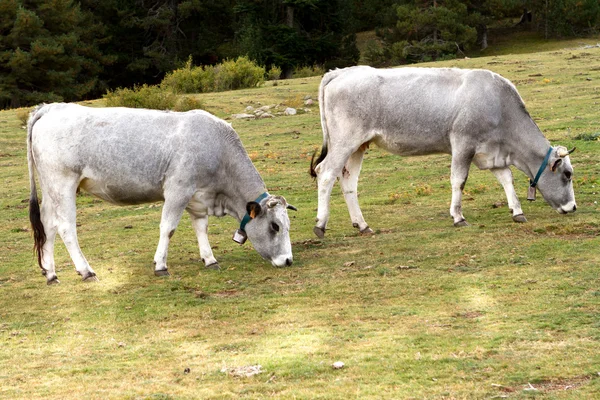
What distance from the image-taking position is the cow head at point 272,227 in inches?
447

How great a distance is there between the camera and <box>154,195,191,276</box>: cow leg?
11.2 meters

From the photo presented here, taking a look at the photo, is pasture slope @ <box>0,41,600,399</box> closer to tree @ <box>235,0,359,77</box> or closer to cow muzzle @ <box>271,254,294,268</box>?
cow muzzle @ <box>271,254,294,268</box>

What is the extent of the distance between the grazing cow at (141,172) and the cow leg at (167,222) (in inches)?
0.5

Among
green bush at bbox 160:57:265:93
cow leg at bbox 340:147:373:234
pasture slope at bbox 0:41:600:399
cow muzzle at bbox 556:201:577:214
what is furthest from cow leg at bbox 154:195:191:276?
green bush at bbox 160:57:265:93

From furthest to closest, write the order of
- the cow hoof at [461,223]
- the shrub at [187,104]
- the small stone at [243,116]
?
the shrub at [187,104] < the small stone at [243,116] < the cow hoof at [461,223]

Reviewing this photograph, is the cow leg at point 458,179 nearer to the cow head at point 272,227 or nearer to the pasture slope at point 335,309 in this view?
the pasture slope at point 335,309

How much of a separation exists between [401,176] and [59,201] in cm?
853

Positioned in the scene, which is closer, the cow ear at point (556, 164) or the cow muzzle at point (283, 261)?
the cow muzzle at point (283, 261)

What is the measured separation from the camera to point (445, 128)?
1299 cm

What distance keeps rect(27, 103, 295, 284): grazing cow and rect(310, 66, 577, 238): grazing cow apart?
5.88ft

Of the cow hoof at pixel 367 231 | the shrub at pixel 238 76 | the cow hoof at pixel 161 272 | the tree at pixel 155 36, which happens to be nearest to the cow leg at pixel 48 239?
the cow hoof at pixel 161 272

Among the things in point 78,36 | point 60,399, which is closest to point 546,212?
point 60,399

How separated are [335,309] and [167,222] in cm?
285

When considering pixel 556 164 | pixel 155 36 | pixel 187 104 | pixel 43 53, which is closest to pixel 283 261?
pixel 556 164
